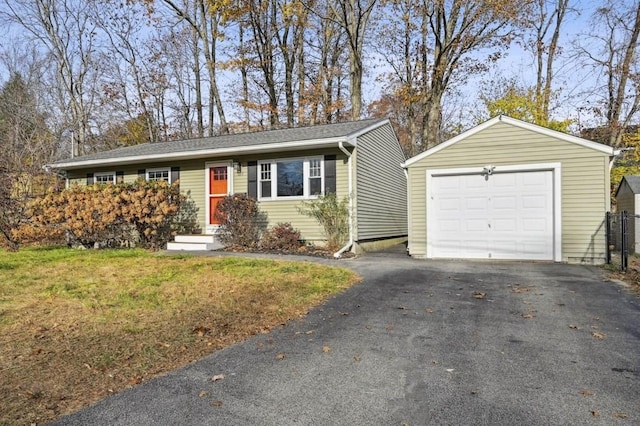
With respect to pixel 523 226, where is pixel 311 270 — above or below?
below

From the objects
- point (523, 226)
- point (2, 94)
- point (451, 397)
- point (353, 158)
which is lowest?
point (451, 397)

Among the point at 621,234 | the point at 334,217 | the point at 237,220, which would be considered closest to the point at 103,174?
the point at 237,220

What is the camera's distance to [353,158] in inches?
458

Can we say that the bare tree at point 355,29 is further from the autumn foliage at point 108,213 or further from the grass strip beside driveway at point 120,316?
the grass strip beside driveway at point 120,316

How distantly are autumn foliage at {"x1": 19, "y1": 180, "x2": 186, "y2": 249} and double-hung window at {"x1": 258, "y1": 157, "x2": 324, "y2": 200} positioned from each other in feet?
8.39

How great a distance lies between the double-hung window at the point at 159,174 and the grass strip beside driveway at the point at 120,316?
5368mm

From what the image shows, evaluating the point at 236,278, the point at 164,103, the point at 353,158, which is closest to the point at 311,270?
the point at 236,278

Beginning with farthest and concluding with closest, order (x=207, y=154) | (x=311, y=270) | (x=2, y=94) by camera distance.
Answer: (x=2, y=94), (x=207, y=154), (x=311, y=270)

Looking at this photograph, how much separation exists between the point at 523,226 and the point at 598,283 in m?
2.88

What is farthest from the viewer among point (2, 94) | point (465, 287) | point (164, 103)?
point (164, 103)

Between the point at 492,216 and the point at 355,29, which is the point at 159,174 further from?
→ the point at 355,29

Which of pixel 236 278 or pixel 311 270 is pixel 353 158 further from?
pixel 236 278

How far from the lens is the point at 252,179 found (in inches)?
498

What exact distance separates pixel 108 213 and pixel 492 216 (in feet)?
32.7
